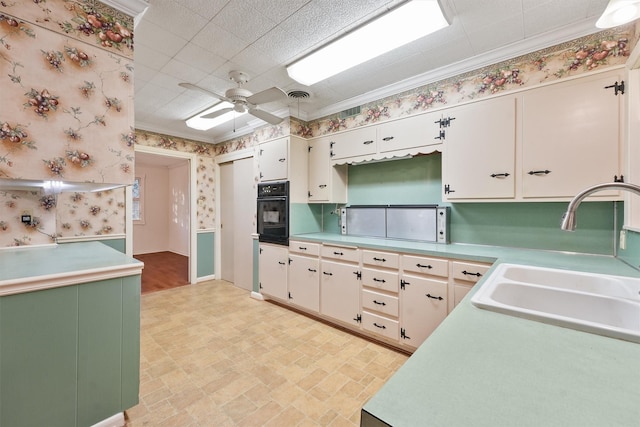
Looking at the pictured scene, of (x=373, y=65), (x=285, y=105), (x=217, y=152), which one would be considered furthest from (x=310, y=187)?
(x=217, y=152)

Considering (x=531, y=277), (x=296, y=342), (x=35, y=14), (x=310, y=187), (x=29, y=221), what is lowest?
(x=296, y=342)

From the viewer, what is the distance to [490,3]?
162cm

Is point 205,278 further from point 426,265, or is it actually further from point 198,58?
point 426,265

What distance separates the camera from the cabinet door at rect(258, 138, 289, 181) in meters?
3.30

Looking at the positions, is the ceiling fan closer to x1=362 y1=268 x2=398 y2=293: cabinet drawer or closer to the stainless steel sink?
x1=362 y1=268 x2=398 y2=293: cabinet drawer

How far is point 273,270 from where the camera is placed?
342 cm

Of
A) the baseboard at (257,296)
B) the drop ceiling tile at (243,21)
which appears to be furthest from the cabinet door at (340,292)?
the drop ceiling tile at (243,21)

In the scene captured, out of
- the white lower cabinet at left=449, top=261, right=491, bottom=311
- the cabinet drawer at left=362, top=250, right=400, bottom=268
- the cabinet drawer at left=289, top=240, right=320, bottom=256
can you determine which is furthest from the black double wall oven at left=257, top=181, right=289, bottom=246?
the white lower cabinet at left=449, top=261, right=491, bottom=311

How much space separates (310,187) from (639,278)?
2804mm

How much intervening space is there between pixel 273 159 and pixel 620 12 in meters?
2.99

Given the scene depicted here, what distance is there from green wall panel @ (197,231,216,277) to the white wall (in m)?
2.38

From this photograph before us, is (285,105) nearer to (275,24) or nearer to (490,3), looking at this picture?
(275,24)

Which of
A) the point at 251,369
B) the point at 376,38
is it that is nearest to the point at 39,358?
the point at 251,369

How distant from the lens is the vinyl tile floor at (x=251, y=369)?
5.34ft
